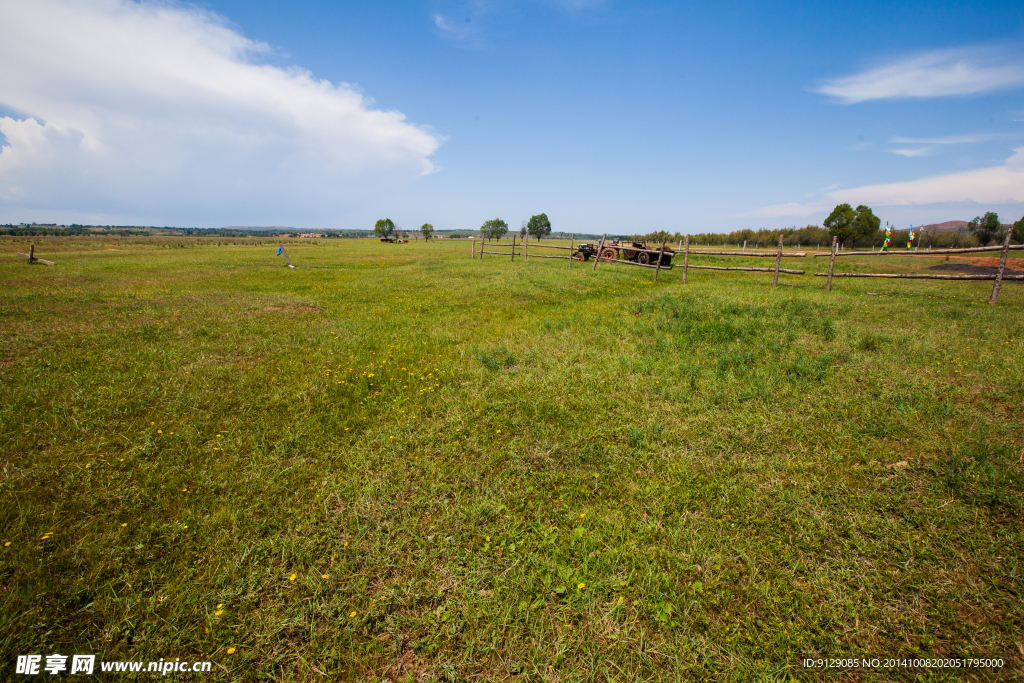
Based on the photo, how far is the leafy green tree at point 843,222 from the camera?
199 feet

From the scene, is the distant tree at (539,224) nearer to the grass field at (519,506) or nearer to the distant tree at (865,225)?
the distant tree at (865,225)

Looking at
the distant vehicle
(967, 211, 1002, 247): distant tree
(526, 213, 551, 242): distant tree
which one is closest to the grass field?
the distant vehicle

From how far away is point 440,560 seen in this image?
311 centimetres

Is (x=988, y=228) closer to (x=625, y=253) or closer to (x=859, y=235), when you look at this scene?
(x=859, y=235)

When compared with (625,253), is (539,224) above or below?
above

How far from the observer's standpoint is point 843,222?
61.5 meters

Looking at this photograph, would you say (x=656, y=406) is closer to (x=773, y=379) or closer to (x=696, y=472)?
(x=696, y=472)

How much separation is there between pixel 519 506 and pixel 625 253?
26003mm

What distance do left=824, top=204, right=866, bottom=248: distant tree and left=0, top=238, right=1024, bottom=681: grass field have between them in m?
70.2

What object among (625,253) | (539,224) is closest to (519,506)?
(625,253)

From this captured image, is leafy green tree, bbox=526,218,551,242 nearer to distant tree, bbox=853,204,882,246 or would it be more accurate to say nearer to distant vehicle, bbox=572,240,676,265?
distant tree, bbox=853,204,882,246

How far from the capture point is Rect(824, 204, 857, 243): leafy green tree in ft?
199

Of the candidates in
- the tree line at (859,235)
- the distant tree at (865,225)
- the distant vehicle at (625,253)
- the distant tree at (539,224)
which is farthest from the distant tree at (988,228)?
the distant tree at (539,224)

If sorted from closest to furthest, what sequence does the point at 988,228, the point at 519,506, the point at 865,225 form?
the point at 519,506, the point at 988,228, the point at 865,225
